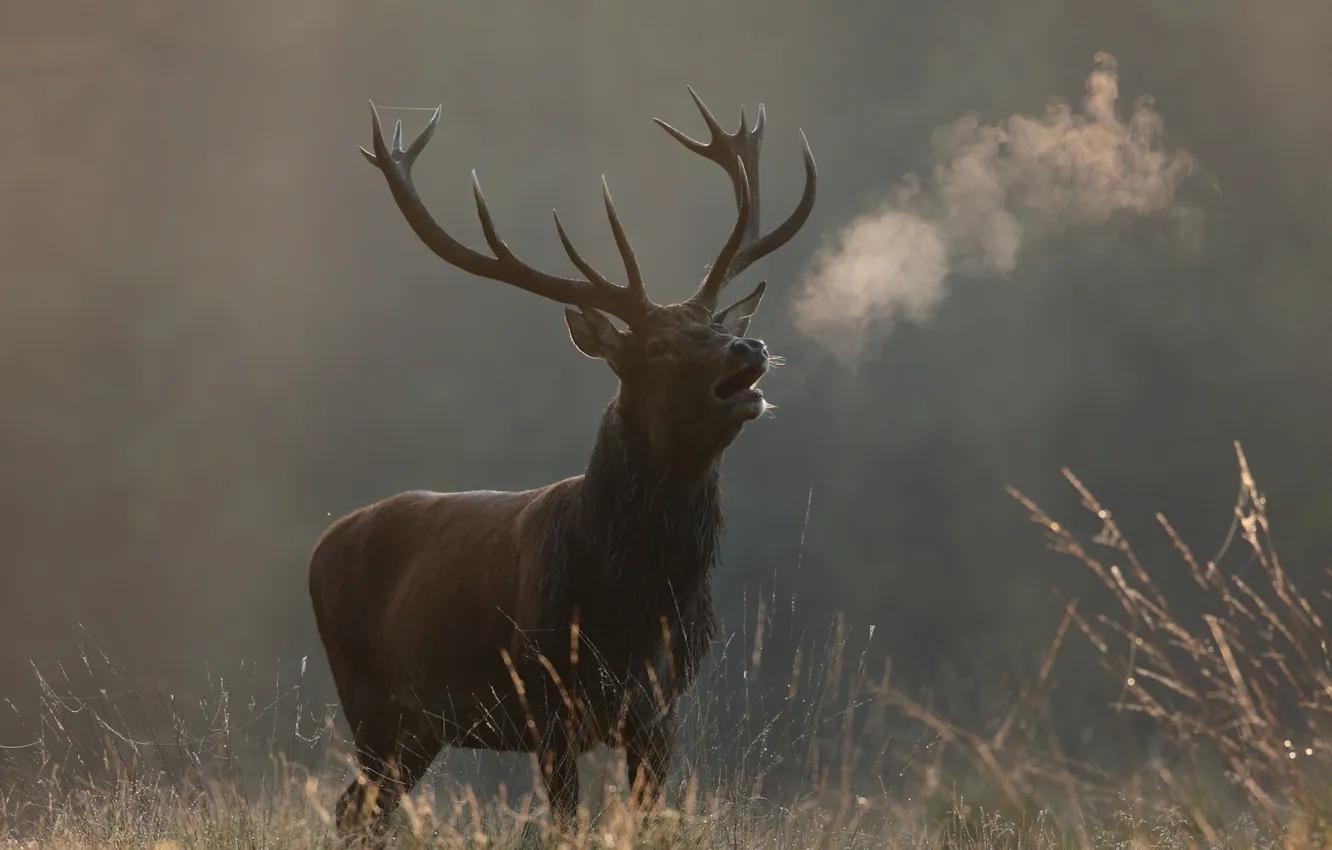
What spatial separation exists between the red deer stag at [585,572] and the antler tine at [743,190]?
0.02 m

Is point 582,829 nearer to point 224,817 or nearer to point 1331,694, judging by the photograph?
point 224,817

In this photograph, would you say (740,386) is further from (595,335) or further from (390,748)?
(390,748)

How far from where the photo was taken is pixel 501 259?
227 inches

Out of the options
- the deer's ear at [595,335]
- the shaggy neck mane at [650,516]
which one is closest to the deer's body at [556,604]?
the shaggy neck mane at [650,516]

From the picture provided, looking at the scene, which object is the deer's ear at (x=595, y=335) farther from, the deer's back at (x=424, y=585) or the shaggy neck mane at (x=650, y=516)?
the deer's back at (x=424, y=585)

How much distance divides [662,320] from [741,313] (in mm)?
624

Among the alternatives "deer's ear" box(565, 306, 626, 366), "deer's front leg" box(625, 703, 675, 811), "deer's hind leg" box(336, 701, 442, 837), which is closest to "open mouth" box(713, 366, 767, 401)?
"deer's ear" box(565, 306, 626, 366)

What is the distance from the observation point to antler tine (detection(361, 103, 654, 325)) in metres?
5.53

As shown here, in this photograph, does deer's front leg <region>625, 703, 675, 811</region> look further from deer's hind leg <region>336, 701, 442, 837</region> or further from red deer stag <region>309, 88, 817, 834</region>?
deer's hind leg <region>336, 701, 442, 837</region>

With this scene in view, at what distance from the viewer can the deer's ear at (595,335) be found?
17.6ft

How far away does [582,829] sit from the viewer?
3.79 metres

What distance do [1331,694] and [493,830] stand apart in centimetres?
246

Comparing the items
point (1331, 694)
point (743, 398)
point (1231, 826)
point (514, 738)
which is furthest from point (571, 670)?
point (1331, 694)

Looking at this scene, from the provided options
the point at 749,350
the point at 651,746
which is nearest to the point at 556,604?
the point at 651,746
